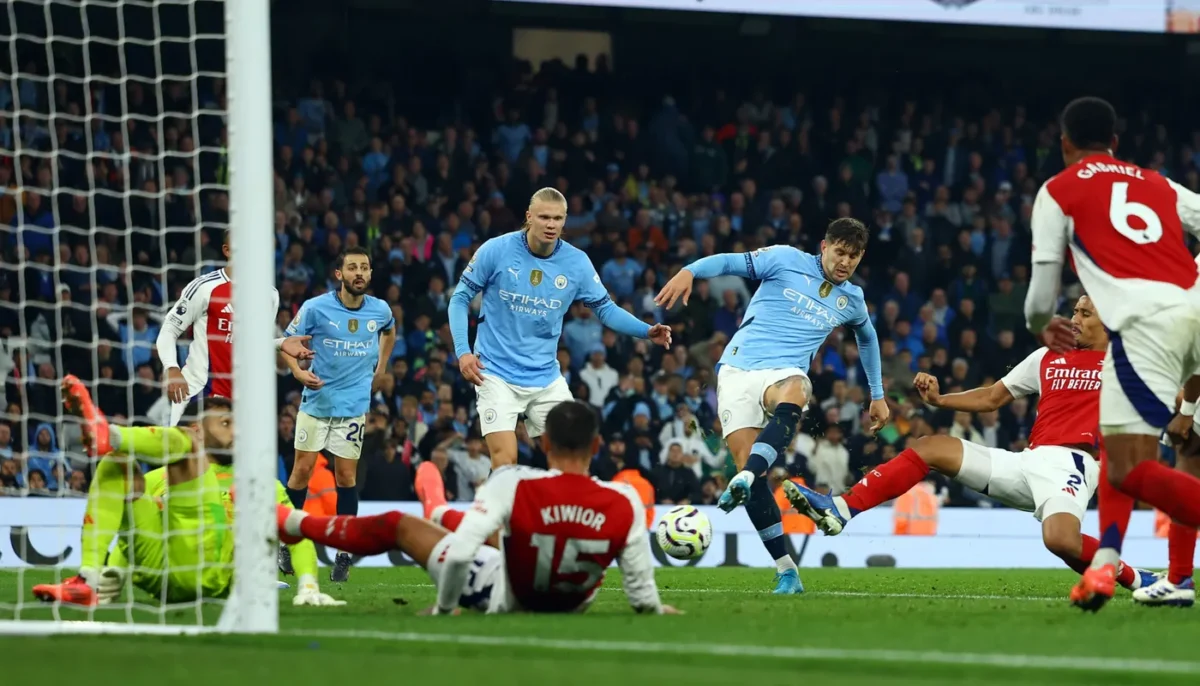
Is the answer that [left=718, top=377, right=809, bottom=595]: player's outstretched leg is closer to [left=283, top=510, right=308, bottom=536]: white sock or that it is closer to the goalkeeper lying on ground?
the goalkeeper lying on ground

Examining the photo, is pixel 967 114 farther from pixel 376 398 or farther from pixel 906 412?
pixel 376 398

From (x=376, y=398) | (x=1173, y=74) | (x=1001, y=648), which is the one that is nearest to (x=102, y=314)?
(x=376, y=398)

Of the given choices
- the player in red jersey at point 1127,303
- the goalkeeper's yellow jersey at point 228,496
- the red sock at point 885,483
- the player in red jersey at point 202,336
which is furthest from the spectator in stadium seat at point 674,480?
the player in red jersey at point 1127,303

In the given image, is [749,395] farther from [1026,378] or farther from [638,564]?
[638,564]

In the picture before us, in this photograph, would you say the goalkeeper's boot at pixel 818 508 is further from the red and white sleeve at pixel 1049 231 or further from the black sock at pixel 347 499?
the black sock at pixel 347 499

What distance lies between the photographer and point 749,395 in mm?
9656

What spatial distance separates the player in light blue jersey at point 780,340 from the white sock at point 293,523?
134 inches

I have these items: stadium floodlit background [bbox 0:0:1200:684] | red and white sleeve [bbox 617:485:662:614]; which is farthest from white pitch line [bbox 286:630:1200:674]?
stadium floodlit background [bbox 0:0:1200:684]

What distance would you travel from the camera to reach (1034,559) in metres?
16.7

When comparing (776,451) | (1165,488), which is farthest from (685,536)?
(1165,488)

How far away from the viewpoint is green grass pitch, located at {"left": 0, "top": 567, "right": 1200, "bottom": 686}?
15.1 ft

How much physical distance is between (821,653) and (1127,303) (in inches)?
94.8

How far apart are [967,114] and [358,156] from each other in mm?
9179

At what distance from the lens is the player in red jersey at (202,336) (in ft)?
34.1
